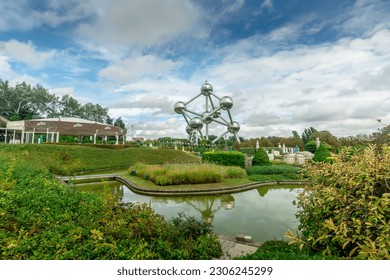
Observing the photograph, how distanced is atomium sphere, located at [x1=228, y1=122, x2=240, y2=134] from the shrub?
95.0 feet

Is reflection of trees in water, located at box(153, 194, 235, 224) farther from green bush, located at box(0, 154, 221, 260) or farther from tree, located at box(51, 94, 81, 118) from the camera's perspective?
tree, located at box(51, 94, 81, 118)

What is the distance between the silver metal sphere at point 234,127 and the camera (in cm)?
3133

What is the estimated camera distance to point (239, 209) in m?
6.51

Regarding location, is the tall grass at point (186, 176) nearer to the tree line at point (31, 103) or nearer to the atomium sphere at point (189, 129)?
the atomium sphere at point (189, 129)

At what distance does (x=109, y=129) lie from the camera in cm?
2881

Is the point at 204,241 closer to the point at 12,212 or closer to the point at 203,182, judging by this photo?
the point at 12,212

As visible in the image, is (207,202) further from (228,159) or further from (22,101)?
(22,101)

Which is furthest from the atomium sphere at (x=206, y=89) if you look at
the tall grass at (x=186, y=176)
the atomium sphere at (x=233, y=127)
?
the tall grass at (x=186, y=176)

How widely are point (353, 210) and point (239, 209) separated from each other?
464 centimetres

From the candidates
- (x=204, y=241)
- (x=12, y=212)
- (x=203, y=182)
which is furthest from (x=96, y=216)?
(x=203, y=182)

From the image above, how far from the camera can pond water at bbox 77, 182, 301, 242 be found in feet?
16.0

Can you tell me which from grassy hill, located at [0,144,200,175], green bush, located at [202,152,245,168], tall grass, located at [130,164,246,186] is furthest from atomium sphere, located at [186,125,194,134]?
tall grass, located at [130,164,246,186]

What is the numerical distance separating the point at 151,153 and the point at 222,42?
1924 cm

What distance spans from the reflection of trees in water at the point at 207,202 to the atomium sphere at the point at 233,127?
23543mm
